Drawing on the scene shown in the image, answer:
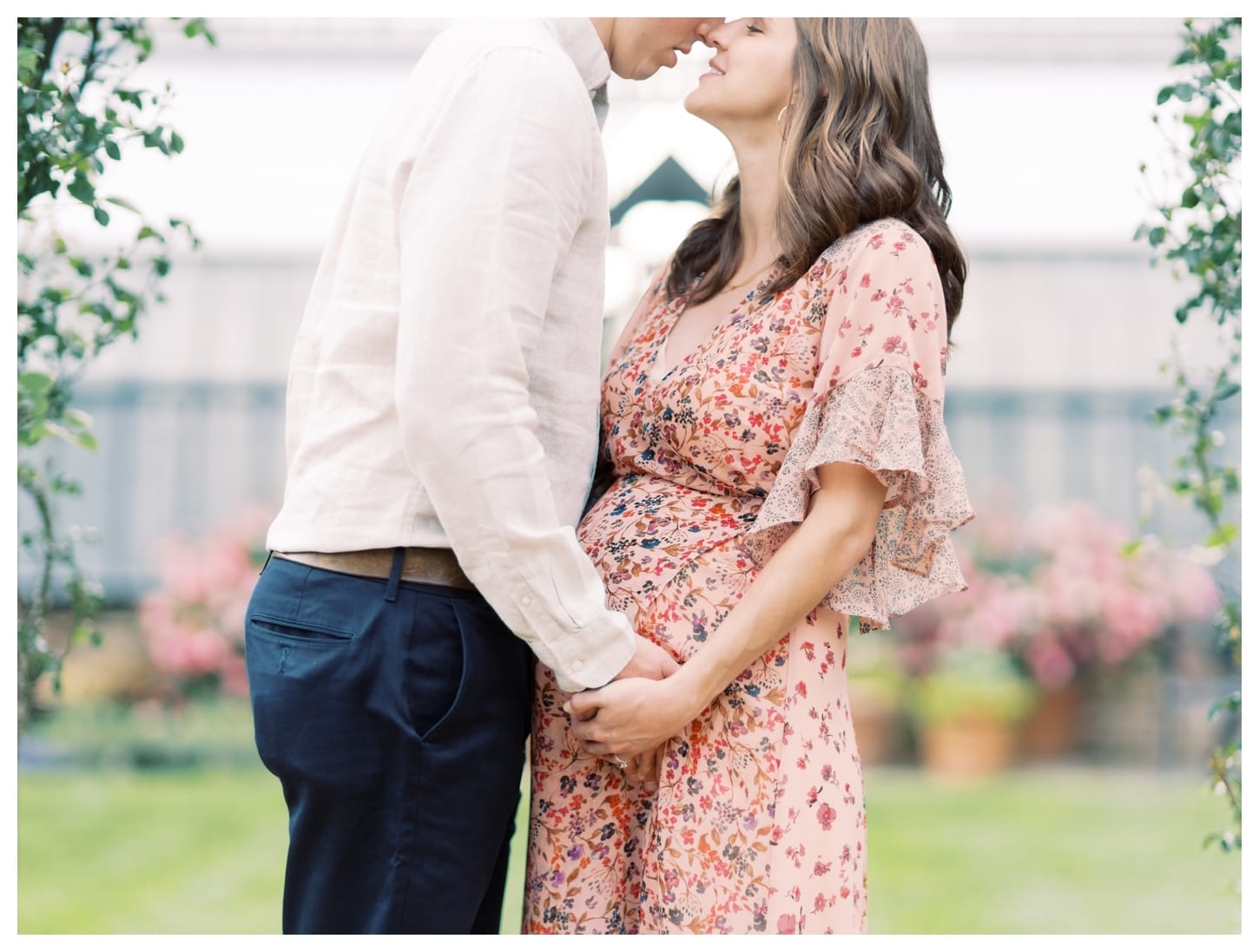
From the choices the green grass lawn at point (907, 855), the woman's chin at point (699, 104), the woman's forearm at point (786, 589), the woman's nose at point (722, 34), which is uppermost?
the woman's nose at point (722, 34)

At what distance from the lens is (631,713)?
1282mm

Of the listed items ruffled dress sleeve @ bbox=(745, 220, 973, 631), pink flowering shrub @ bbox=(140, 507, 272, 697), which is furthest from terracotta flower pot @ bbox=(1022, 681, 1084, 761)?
ruffled dress sleeve @ bbox=(745, 220, 973, 631)

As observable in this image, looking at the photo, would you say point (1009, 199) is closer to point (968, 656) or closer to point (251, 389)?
point (968, 656)

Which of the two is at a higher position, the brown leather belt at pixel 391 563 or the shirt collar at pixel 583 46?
the shirt collar at pixel 583 46

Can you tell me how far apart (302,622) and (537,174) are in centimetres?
54

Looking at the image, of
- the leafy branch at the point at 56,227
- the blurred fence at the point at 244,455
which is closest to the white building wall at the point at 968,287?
the blurred fence at the point at 244,455

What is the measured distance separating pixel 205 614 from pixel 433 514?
4243 mm

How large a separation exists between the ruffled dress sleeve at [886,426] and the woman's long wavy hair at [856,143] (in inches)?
2.0

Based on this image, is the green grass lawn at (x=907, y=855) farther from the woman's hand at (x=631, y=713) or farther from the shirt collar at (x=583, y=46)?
the shirt collar at (x=583, y=46)

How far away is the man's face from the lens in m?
1.45

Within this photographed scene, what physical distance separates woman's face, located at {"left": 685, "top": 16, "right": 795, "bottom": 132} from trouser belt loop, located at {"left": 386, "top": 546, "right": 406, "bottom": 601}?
0.76 metres

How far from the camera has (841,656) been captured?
4.67 feet

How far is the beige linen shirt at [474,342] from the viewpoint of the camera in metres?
1.14

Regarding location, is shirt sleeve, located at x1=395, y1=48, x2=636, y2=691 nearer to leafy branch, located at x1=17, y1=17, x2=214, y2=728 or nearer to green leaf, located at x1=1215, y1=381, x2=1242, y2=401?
leafy branch, located at x1=17, y1=17, x2=214, y2=728
